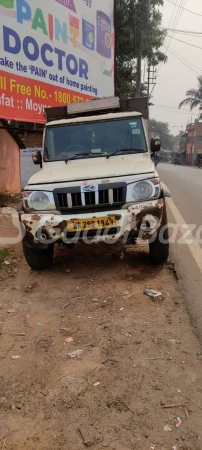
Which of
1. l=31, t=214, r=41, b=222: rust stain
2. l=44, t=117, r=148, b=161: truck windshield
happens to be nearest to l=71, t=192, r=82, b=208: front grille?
l=31, t=214, r=41, b=222: rust stain

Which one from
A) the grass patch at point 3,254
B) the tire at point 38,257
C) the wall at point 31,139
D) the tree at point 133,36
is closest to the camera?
the tire at point 38,257

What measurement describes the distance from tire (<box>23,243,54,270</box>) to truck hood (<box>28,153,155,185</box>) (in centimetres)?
84

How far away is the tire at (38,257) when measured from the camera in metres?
4.65

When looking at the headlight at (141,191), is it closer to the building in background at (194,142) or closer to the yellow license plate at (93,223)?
the yellow license plate at (93,223)

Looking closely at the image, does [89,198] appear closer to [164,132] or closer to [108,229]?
[108,229]

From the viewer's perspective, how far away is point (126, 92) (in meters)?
Result: 20.8

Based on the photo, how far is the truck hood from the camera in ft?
13.8

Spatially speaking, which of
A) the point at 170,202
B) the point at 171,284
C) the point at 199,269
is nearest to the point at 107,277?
the point at 171,284

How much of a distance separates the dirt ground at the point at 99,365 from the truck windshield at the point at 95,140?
1.60m

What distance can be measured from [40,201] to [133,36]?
1686 centimetres

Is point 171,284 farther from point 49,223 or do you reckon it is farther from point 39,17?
point 39,17

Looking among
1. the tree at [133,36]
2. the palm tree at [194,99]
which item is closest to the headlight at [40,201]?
the tree at [133,36]

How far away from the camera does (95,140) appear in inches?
204

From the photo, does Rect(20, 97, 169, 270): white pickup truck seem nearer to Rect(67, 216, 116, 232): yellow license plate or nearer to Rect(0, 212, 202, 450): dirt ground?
Rect(67, 216, 116, 232): yellow license plate
